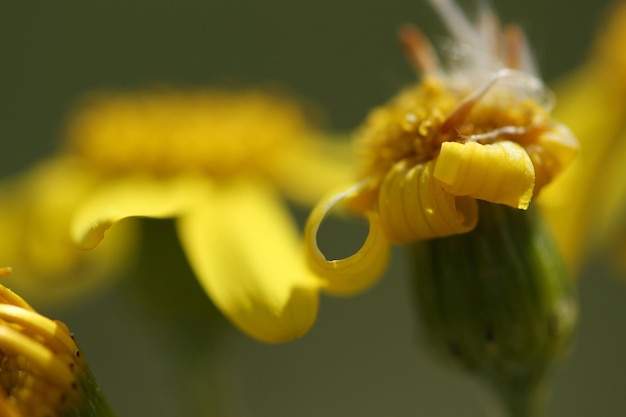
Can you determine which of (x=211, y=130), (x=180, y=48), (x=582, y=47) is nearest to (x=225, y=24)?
(x=180, y=48)

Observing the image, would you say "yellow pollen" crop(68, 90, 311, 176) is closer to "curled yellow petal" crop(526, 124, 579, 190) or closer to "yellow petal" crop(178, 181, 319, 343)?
"yellow petal" crop(178, 181, 319, 343)

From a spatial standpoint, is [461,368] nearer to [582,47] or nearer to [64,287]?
[64,287]

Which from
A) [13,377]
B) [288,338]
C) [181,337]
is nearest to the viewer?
[13,377]

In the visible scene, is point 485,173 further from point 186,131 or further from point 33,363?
point 186,131

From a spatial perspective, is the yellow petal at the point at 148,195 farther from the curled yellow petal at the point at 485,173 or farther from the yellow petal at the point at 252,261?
the curled yellow petal at the point at 485,173

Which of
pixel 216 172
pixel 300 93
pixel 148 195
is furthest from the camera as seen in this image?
pixel 300 93

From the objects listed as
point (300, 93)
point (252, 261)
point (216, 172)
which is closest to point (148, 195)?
point (216, 172)
